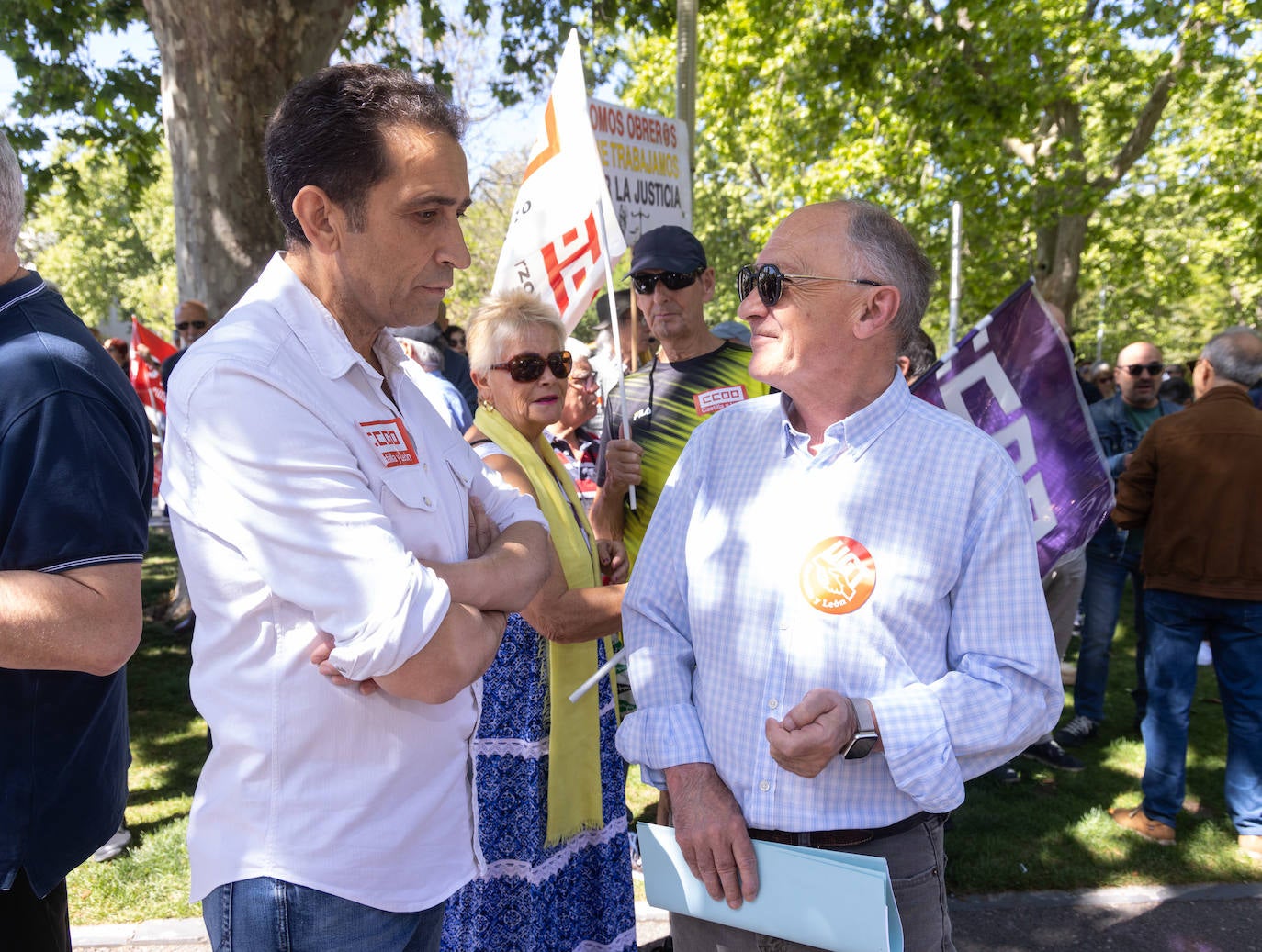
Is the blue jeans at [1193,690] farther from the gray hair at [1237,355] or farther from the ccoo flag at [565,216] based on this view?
the ccoo flag at [565,216]

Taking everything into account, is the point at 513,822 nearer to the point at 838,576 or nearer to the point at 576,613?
the point at 576,613

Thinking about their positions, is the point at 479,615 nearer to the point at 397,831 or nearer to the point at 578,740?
the point at 397,831

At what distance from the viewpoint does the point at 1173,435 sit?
4.85m

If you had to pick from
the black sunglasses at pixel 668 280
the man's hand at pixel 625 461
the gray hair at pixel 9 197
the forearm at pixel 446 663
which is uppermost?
the gray hair at pixel 9 197

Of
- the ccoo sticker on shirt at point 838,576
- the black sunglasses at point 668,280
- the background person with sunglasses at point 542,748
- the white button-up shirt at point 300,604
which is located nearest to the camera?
the white button-up shirt at point 300,604

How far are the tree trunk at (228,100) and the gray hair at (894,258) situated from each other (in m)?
5.64

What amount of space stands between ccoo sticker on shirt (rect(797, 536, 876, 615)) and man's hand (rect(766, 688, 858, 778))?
16cm

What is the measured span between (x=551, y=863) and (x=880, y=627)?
61.4 inches

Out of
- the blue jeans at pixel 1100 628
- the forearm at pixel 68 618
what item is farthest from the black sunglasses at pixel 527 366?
the blue jeans at pixel 1100 628

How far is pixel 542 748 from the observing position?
2.86m

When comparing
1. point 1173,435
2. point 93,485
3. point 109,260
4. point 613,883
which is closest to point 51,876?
point 93,485

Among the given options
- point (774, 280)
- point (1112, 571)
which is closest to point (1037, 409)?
point (774, 280)

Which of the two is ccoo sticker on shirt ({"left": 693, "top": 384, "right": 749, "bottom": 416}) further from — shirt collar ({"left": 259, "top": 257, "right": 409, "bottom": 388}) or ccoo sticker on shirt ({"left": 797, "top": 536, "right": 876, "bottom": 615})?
shirt collar ({"left": 259, "top": 257, "right": 409, "bottom": 388})

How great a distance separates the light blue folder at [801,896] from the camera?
160 cm
